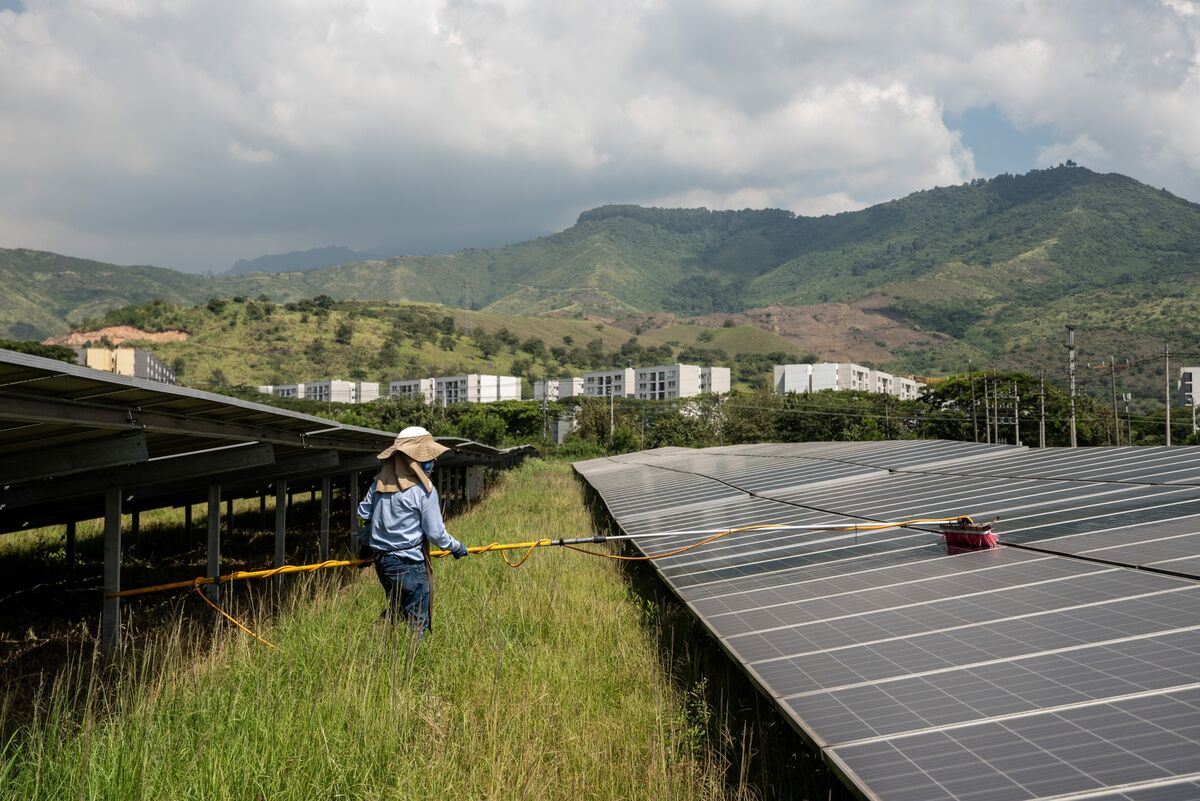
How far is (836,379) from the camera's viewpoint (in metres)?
166

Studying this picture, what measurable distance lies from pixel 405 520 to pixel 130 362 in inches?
4235

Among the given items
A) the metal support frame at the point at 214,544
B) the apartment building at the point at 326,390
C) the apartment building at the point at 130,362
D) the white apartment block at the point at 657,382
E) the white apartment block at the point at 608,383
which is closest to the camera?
the metal support frame at the point at 214,544

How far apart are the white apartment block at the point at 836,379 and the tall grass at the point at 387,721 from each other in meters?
153

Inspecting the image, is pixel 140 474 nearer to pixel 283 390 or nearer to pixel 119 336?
pixel 283 390

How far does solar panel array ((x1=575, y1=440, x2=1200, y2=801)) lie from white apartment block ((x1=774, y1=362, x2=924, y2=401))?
497 ft

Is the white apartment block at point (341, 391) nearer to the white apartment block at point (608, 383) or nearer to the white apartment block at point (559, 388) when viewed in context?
the white apartment block at point (559, 388)

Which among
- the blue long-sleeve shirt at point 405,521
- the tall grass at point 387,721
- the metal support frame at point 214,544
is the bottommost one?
the tall grass at point 387,721

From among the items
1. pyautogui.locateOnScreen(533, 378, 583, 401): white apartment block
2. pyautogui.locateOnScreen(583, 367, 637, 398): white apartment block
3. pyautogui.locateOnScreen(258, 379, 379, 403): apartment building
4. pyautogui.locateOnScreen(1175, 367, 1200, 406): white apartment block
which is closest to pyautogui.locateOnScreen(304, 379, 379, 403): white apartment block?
pyautogui.locateOnScreen(258, 379, 379, 403): apartment building

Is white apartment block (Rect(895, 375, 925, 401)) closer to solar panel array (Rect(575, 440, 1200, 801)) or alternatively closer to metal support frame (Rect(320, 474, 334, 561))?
metal support frame (Rect(320, 474, 334, 561))

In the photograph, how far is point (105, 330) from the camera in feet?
455

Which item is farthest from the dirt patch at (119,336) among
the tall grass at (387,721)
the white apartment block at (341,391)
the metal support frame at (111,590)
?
the tall grass at (387,721)

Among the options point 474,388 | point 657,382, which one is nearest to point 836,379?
point 657,382

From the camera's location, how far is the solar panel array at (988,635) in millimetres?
3688

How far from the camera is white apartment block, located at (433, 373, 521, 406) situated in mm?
141125
